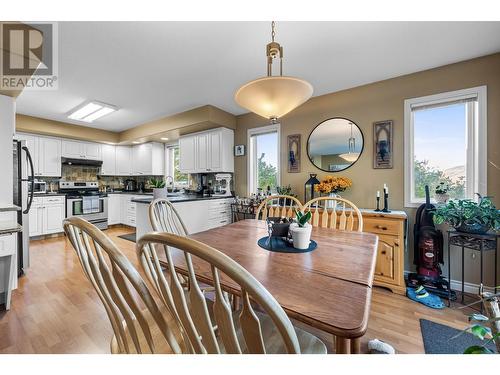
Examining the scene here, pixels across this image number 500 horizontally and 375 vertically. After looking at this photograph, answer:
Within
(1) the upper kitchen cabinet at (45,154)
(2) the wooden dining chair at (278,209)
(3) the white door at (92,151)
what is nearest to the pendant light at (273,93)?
(2) the wooden dining chair at (278,209)

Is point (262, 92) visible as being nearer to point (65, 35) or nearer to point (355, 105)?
point (65, 35)

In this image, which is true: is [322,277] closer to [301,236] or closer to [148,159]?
[301,236]

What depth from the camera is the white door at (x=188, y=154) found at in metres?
4.16

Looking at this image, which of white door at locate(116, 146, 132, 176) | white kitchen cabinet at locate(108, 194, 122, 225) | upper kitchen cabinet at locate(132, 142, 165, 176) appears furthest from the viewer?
white door at locate(116, 146, 132, 176)

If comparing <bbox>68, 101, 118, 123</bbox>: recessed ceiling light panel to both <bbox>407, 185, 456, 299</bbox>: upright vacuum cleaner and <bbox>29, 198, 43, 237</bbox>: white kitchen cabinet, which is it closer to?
<bbox>29, 198, 43, 237</bbox>: white kitchen cabinet

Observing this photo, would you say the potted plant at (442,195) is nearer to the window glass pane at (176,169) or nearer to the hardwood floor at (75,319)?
the hardwood floor at (75,319)

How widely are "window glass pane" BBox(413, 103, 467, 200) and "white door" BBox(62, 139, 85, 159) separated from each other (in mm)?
6048

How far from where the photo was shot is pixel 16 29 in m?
1.58

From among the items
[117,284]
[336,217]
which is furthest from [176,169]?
[117,284]

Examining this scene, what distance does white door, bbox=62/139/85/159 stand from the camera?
4.48 meters

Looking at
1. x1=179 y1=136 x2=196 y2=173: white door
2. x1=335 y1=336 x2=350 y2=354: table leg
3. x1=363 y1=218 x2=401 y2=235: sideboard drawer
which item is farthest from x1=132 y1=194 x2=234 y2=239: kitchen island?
x1=335 y1=336 x2=350 y2=354: table leg
